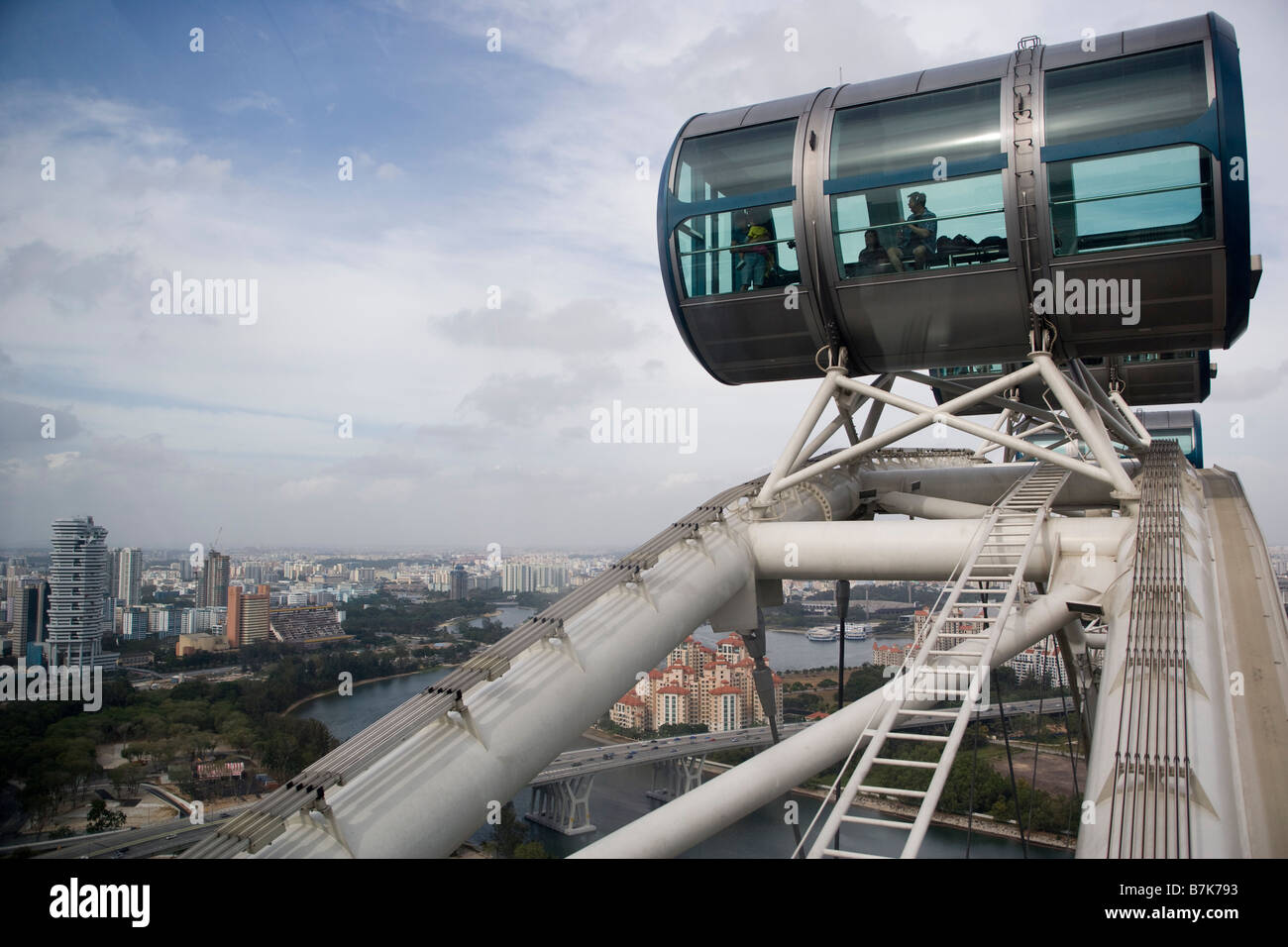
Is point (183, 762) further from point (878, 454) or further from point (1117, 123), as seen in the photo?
point (1117, 123)

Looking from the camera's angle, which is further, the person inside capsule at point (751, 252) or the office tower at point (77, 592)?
the office tower at point (77, 592)

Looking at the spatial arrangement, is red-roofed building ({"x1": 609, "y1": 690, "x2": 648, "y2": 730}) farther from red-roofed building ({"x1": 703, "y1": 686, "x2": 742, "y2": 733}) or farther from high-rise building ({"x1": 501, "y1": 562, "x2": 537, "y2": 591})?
high-rise building ({"x1": 501, "y1": 562, "x2": 537, "y2": 591})

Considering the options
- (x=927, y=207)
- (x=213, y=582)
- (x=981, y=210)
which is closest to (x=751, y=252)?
(x=927, y=207)

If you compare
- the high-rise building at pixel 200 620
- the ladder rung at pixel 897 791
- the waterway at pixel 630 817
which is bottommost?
the waterway at pixel 630 817

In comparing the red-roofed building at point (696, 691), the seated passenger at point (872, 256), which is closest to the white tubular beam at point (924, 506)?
the seated passenger at point (872, 256)

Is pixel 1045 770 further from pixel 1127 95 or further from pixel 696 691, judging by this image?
pixel 1127 95

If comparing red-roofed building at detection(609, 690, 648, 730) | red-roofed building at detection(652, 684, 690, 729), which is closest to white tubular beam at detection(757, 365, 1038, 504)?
red-roofed building at detection(652, 684, 690, 729)

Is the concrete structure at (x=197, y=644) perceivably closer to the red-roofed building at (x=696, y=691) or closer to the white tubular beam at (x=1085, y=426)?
the red-roofed building at (x=696, y=691)

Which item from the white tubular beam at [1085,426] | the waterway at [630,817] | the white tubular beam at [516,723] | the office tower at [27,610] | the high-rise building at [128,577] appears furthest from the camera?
the waterway at [630,817]
